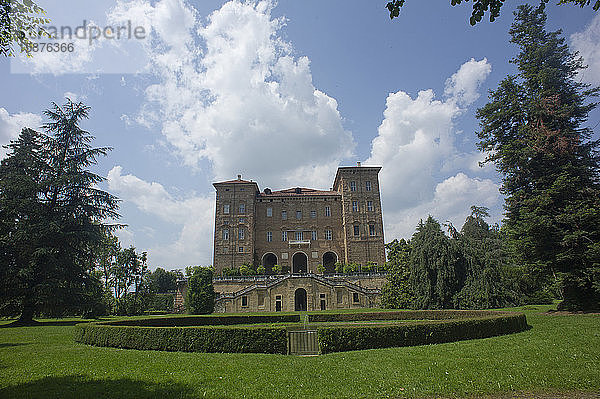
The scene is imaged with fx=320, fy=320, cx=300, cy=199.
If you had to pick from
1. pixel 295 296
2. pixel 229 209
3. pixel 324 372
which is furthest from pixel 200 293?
pixel 324 372

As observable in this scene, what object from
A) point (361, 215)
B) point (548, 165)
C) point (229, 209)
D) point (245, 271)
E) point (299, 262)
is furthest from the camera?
point (299, 262)

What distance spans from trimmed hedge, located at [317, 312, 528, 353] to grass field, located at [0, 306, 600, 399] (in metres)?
0.53

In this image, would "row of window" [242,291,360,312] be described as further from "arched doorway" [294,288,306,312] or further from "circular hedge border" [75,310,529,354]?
"circular hedge border" [75,310,529,354]

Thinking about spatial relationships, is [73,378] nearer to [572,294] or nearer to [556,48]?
[572,294]

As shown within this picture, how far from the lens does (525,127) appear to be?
20.0 m

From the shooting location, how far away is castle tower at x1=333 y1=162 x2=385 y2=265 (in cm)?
4653

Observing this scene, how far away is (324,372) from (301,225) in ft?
138

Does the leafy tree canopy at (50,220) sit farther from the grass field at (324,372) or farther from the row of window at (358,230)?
the row of window at (358,230)

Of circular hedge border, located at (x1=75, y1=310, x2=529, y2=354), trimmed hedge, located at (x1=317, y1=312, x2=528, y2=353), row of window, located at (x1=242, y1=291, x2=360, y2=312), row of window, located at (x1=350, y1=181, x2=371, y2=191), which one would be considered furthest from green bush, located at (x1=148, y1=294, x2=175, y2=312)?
trimmed hedge, located at (x1=317, y1=312, x2=528, y2=353)

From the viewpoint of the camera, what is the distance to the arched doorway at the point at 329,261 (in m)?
49.8

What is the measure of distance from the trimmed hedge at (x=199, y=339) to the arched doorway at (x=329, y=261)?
129ft

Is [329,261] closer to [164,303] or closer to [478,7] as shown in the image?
[164,303]

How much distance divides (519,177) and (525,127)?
123 inches

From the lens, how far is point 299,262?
165 ft
